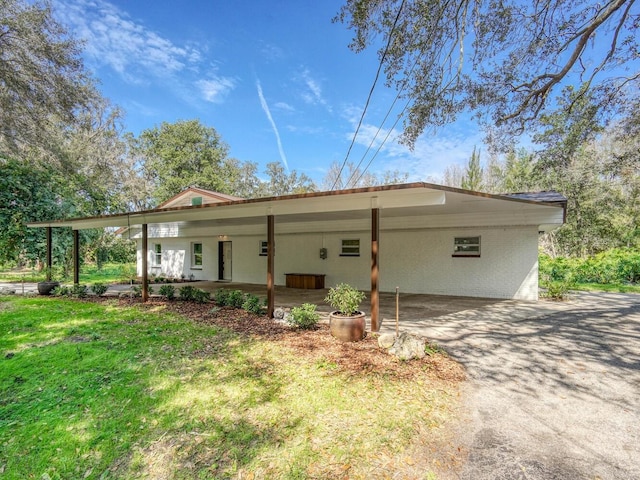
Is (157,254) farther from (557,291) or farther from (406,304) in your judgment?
(557,291)

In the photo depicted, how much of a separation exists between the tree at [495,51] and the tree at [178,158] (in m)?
24.5

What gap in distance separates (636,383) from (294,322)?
186 inches

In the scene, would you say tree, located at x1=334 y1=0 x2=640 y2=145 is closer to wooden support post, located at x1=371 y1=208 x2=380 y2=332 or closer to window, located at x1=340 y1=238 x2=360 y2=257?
wooden support post, located at x1=371 y1=208 x2=380 y2=332

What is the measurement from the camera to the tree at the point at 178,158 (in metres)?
27.8

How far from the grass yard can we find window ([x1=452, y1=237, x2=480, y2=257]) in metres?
6.01

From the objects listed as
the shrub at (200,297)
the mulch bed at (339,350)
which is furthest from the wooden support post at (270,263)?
the shrub at (200,297)

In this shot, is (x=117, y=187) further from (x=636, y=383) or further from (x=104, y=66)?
(x=636, y=383)

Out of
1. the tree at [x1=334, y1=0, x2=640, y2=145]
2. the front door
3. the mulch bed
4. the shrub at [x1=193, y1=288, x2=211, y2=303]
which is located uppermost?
the tree at [x1=334, y1=0, x2=640, y2=145]

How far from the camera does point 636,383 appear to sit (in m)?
3.62

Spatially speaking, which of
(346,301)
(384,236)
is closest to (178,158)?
(384,236)

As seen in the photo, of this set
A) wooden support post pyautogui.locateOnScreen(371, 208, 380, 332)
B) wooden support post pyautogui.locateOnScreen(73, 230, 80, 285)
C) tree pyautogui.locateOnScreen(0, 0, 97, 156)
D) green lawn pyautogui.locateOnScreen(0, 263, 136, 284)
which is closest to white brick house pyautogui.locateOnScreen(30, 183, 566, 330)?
wooden support post pyautogui.locateOnScreen(371, 208, 380, 332)

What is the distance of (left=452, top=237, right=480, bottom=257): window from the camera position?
955cm

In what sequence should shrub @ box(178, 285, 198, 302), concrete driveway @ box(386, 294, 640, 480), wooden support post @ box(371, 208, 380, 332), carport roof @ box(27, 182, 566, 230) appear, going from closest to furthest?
concrete driveway @ box(386, 294, 640, 480)
carport roof @ box(27, 182, 566, 230)
wooden support post @ box(371, 208, 380, 332)
shrub @ box(178, 285, 198, 302)

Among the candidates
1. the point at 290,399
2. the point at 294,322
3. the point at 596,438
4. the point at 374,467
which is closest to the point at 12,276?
the point at 294,322
